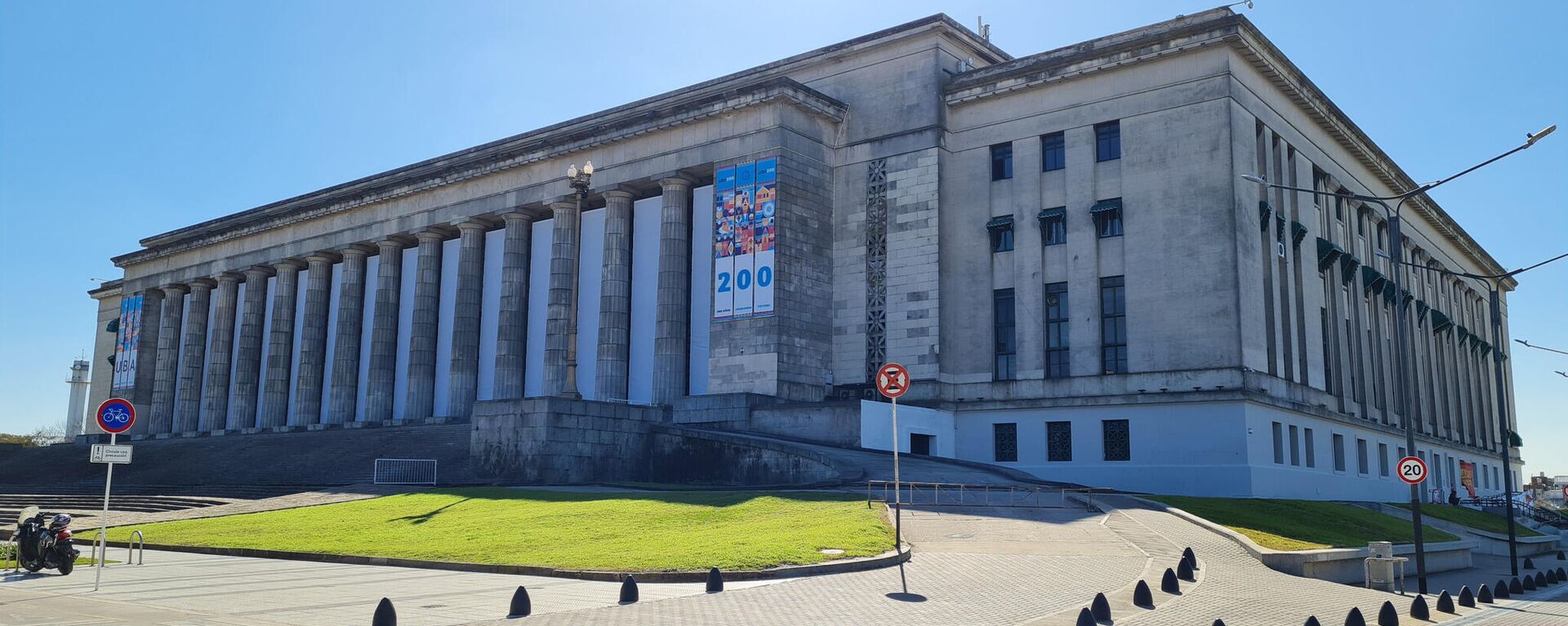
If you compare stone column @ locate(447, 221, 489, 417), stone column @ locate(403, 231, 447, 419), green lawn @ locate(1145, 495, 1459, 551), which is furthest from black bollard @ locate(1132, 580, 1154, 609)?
stone column @ locate(403, 231, 447, 419)

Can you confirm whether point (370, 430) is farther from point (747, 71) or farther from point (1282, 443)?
point (1282, 443)

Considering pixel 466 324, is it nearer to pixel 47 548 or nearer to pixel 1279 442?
pixel 1279 442

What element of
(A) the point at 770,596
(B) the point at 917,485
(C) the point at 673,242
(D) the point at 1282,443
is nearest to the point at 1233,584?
(A) the point at 770,596

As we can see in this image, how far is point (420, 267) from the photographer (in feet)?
205

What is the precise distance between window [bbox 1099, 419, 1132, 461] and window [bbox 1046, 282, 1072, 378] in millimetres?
2857

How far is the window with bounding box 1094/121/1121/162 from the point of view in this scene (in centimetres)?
4592

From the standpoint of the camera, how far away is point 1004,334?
47.7 metres

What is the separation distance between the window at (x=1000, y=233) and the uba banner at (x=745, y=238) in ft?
29.0

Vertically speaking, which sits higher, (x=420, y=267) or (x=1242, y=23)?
(x=1242, y=23)

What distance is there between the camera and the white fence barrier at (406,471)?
43375mm

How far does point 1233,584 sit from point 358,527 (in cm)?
1978

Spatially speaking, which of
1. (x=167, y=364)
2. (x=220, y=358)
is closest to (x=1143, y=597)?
(x=220, y=358)

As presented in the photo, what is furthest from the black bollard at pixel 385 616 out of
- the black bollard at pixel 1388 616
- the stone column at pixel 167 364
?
the stone column at pixel 167 364

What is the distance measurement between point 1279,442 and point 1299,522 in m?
14.0
